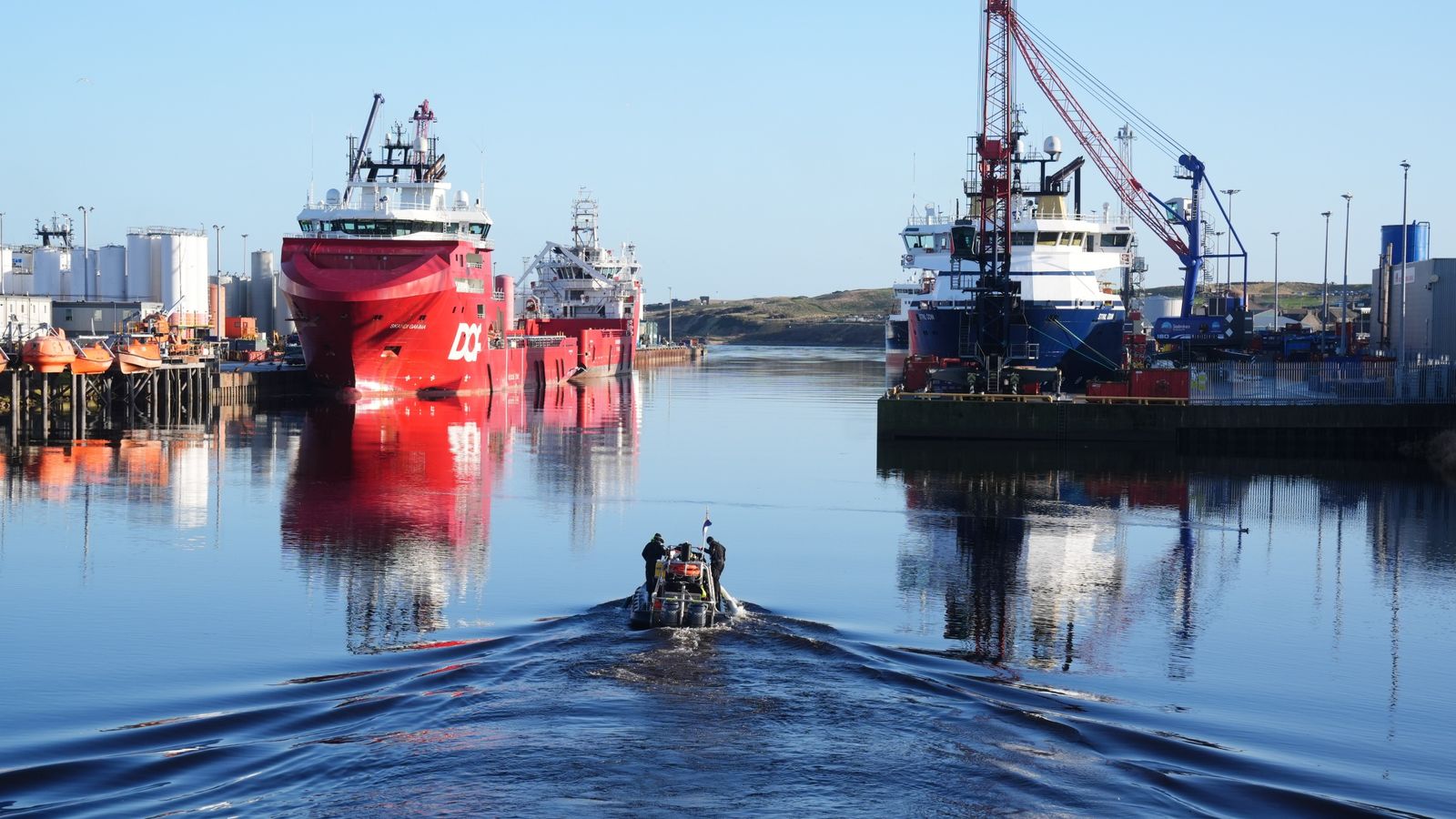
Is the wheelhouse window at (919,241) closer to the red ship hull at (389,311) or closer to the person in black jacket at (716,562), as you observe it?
the red ship hull at (389,311)

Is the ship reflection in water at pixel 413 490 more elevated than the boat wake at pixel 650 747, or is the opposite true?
the ship reflection in water at pixel 413 490

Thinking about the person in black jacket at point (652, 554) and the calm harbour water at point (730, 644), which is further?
the person in black jacket at point (652, 554)

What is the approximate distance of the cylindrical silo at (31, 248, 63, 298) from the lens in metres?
106

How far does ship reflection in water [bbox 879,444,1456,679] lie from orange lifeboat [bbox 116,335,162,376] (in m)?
33.9

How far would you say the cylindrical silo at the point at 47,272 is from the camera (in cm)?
10650

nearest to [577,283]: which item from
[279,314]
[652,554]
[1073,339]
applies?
[279,314]

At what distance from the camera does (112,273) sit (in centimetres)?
10638

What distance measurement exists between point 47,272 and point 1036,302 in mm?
72928

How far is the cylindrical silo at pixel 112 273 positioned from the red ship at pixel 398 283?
2763cm

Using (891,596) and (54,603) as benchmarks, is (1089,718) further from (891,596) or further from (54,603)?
(54,603)

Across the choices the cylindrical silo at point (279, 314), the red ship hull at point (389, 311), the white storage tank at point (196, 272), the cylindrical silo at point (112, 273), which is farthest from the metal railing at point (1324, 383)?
the cylindrical silo at point (279, 314)

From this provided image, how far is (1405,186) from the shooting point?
71750 mm

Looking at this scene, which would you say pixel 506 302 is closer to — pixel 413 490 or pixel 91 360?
pixel 91 360

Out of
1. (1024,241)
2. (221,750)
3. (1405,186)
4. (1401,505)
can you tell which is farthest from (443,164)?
(221,750)
